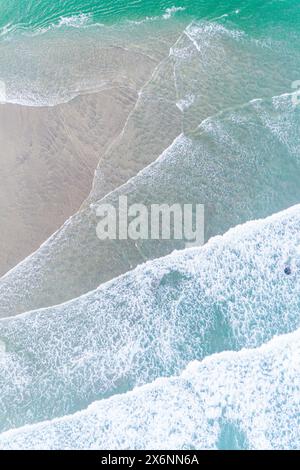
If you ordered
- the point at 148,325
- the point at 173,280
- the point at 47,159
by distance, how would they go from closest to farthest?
the point at 148,325
the point at 173,280
the point at 47,159

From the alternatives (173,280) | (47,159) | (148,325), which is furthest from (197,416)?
(47,159)

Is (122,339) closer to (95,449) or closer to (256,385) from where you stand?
(95,449)

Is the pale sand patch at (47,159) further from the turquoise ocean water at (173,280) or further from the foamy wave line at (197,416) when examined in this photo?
the foamy wave line at (197,416)

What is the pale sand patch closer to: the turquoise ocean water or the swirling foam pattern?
the turquoise ocean water

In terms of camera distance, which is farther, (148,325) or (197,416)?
(148,325)

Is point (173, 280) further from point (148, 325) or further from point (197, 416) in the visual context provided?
point (197, 416)

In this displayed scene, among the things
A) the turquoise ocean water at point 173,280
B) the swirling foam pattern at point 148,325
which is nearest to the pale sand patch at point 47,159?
the turquoise ocean water at point 173,280

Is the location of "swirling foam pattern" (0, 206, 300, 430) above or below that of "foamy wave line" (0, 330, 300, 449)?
above

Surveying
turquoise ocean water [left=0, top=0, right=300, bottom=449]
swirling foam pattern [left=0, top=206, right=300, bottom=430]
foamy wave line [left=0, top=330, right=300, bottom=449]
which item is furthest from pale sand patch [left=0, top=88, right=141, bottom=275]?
foamy wave line [left=0, top=330, right=300, bottom=449]

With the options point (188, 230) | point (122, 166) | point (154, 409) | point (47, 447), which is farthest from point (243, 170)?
point (47, 447)

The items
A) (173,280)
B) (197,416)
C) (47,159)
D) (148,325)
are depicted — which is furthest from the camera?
(47,159)
